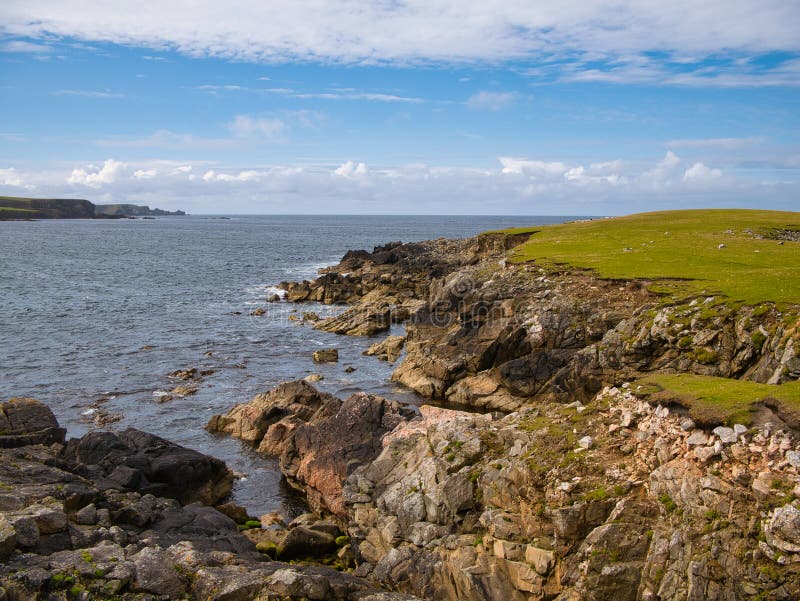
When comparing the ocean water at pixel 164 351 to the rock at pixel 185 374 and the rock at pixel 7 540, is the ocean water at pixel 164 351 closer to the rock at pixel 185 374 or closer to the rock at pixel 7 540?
the rock at pixel 185 374

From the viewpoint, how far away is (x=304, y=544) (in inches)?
784

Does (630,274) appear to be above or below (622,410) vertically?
above

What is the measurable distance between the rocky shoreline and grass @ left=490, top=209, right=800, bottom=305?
2527mm

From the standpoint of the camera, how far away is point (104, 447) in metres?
24.1

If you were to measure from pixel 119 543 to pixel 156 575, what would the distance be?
2619 millimetres

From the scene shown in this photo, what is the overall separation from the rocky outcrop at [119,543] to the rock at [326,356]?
2229cm

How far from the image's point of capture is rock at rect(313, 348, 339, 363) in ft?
151

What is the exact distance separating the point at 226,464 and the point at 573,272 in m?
24.1

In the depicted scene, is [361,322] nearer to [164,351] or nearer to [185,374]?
[164,351]

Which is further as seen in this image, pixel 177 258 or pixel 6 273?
pixel 177 258

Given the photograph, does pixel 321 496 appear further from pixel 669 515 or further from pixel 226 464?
pixel 669 515

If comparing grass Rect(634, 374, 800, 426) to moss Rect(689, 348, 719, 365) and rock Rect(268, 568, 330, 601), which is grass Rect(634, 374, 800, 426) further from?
rock Rect(268, 568, 330, 601)

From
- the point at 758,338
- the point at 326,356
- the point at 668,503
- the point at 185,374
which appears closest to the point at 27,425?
the point at 185,374

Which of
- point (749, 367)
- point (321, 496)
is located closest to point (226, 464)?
point (321, 496)
